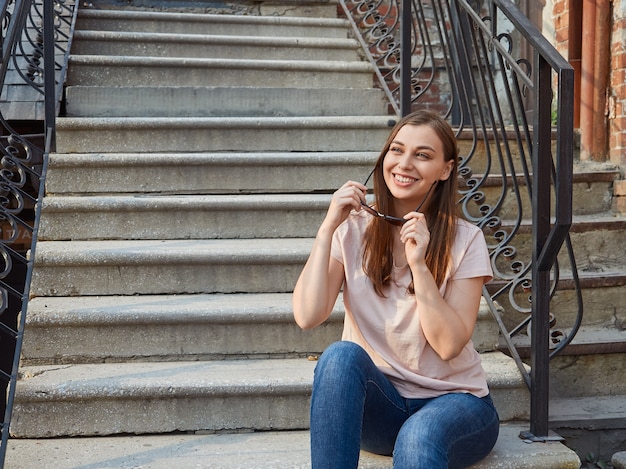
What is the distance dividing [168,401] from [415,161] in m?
1.13

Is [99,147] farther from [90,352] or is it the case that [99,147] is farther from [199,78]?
[90,352]

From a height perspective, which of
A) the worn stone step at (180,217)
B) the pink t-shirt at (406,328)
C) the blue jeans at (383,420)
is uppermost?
the worn stone step at (180,217)

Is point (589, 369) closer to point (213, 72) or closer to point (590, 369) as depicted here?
point (590, 369)

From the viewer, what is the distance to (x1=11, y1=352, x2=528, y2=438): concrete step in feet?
7.75

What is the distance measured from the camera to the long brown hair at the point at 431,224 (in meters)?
1.99

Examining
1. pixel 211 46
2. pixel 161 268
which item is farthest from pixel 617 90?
pixel 161 268

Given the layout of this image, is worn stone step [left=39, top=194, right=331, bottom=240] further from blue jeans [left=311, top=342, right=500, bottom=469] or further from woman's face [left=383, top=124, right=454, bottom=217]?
blue jeans [left=311, top=342, right=500, bottom=469]

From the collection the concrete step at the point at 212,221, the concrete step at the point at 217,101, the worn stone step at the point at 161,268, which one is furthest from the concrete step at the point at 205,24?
the worn stone step at the point at 161,268

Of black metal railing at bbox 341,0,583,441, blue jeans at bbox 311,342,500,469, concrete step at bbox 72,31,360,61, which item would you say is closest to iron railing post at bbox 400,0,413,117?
black metal railing at bbox 341,0,583,441

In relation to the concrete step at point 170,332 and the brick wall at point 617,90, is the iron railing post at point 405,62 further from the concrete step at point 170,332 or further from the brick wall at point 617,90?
the concrete step at point 170,332

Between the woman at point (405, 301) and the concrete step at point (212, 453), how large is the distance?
0.22 m

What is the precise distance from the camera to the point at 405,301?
2000mm

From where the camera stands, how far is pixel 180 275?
2.91 m

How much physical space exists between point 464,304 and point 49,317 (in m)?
1.47
